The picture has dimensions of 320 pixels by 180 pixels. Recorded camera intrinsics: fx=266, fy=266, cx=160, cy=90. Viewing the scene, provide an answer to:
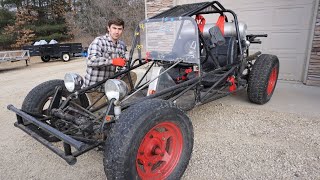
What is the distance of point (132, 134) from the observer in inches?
80.0

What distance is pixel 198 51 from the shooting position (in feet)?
11.0

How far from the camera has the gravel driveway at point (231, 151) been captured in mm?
2656

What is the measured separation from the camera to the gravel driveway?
2656mm

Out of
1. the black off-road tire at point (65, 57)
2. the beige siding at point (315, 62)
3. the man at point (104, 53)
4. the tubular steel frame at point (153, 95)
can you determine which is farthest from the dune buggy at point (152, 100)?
the black off-road tire at point (65, 57)

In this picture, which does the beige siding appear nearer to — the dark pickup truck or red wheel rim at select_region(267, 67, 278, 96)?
red wheel rim at select_region(267, 67, 278, 96)

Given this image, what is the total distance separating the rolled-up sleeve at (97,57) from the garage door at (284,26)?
3929 mm

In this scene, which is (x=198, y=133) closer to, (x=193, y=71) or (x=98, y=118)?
(x=193, y=71)

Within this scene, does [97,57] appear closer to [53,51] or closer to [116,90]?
[116,90]

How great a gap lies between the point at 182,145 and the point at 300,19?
15.1ft

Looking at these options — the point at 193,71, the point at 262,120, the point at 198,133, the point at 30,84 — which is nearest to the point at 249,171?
the point at 198,133

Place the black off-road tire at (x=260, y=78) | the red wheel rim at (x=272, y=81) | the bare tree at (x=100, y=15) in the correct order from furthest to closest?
the bare tree at (x=100, y=15), the red wheel rim at (x=272, y=81), the black off-road tire at (x=260, y=78)

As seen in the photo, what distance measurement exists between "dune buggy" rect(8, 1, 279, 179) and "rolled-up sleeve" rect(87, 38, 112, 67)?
0.83 feet

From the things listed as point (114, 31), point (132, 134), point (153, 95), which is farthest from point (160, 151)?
point (114, 31)

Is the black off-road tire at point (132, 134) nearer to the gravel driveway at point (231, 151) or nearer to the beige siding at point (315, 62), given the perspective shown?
the gravel driveway at point (231, 151)
